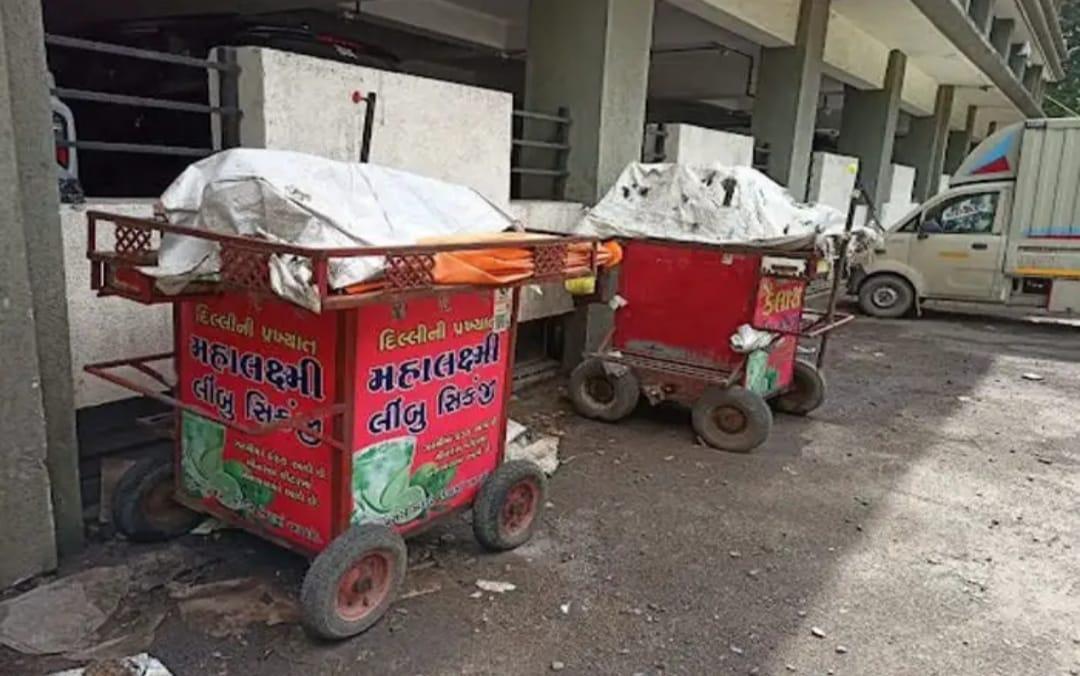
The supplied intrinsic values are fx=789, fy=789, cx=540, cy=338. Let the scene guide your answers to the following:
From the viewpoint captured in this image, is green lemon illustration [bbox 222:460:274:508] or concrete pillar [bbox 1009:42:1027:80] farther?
concrete pillar [bbox 1009:42:1027:80]

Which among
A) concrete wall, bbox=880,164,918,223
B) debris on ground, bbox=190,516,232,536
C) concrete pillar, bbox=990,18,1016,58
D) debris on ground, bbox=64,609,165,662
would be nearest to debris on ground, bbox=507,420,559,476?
debris on ground, bbox=190,516,232,536

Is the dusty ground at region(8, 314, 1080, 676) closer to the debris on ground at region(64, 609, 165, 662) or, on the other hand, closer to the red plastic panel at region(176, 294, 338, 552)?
the debris on ground at region(64, 609, 165, 662)

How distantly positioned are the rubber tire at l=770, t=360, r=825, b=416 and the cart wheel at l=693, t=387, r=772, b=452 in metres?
0.89

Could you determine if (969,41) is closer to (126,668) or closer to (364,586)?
(364,586)

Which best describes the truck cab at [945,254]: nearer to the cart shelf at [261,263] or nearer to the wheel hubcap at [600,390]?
Result: the wheel hubcap at [600,390]

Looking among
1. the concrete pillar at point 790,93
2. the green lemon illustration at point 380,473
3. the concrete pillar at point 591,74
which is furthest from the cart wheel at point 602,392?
the concrete pillar at point 790,93

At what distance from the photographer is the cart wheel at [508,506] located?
308cm

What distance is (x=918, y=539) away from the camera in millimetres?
3586

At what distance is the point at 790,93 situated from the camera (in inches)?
335

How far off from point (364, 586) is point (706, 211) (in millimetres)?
3076

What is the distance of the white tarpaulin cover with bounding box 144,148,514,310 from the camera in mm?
2143

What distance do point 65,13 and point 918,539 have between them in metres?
9.02

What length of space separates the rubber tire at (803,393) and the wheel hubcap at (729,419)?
984 mm

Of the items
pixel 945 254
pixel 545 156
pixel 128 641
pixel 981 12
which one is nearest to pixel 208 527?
pixel 128 641
